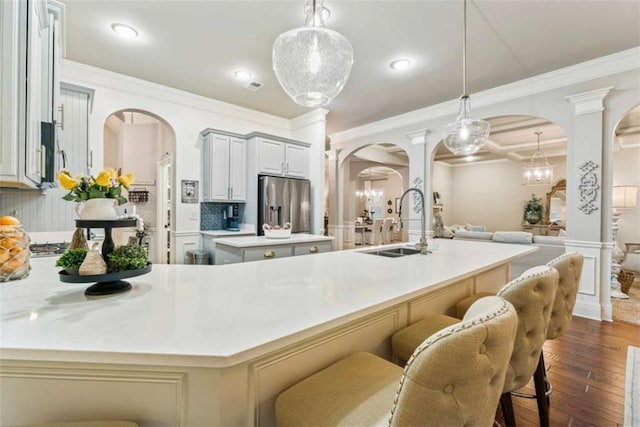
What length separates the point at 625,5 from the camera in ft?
7.57

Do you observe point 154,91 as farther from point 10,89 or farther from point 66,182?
point 66,182

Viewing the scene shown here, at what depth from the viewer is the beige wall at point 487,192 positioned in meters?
8.90

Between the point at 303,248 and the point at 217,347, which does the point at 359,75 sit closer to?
the point at 303,248

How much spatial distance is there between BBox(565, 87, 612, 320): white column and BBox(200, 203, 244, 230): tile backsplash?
444cm

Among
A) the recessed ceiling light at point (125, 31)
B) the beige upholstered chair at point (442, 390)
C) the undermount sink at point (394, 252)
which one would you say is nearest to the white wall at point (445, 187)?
the undermount sink at point (394, 252)

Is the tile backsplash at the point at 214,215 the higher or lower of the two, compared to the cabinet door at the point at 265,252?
higher

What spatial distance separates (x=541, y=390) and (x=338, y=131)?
527 centimetres

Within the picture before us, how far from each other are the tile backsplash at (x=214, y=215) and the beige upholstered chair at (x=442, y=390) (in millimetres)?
3942

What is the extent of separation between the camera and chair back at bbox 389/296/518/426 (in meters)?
0.62

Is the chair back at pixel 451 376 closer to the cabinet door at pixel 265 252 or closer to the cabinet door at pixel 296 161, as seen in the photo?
the cabinet door at pixel 265 252

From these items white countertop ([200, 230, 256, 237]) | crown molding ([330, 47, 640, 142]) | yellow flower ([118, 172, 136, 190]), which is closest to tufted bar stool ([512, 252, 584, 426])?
yellow flower ([118, 172, 136, 190])

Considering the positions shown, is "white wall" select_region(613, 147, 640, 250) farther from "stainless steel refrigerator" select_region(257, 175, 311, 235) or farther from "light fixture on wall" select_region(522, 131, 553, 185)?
"stainless steel refrigerator" select_region(257, 175, 311, 235)

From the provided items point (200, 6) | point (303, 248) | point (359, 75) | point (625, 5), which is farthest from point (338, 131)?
point (625, 5)

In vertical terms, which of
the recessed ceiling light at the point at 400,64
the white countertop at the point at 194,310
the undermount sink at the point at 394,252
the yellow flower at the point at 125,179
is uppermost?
the recessed ceiling light at the point at 400,64
